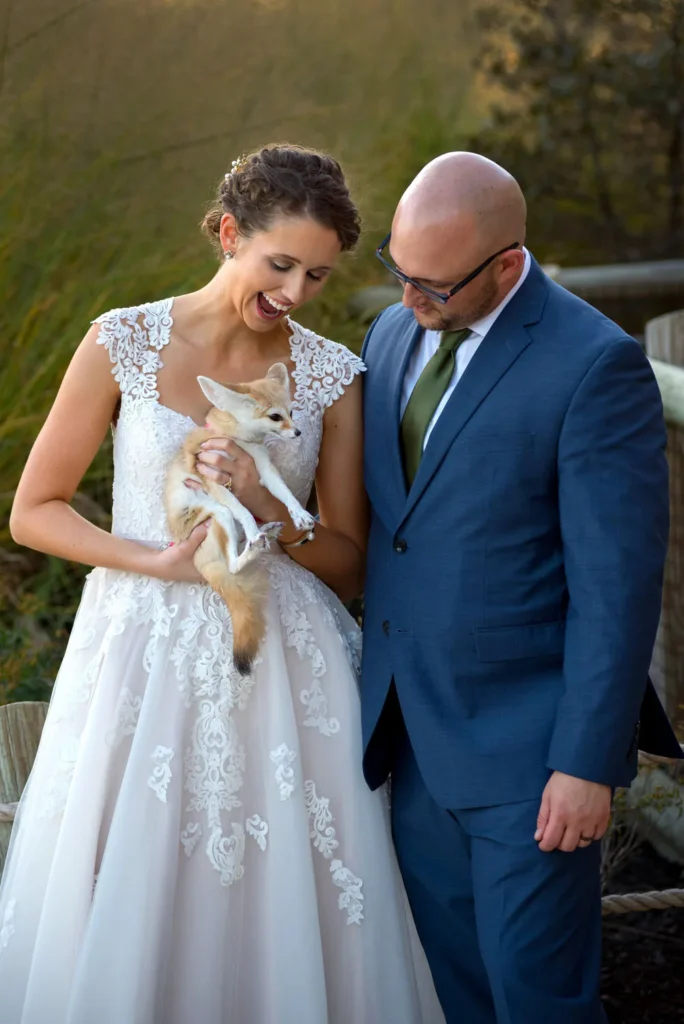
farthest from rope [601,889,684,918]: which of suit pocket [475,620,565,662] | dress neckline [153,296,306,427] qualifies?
dress neckline [153,296,306,427]

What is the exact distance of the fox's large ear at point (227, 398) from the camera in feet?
8.48

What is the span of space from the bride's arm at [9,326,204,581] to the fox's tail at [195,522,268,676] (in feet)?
0.36

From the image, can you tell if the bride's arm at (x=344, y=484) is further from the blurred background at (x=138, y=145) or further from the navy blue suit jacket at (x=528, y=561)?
the blurred background at (x=138, y=145)

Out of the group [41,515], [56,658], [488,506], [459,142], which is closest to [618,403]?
[488,506]

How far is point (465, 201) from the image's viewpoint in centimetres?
254

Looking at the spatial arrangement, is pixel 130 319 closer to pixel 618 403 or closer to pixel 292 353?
pixel 292 353

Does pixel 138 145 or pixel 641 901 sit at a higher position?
pixel 138 145

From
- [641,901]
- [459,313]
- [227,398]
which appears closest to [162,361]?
[227,398]

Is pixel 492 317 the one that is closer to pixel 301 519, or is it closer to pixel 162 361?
pixel 301 519

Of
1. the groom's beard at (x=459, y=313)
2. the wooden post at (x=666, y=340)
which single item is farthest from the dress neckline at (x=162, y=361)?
the wooden post at (x=666, y=340)

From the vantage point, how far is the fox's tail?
101 inches

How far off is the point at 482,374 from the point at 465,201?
0.36m

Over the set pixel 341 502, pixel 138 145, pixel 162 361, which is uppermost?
pixel 138 145

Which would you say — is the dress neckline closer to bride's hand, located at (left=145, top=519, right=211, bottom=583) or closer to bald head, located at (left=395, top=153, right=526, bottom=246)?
bride's hand, located at (left=145, top=519, right=211, bottom=583)
